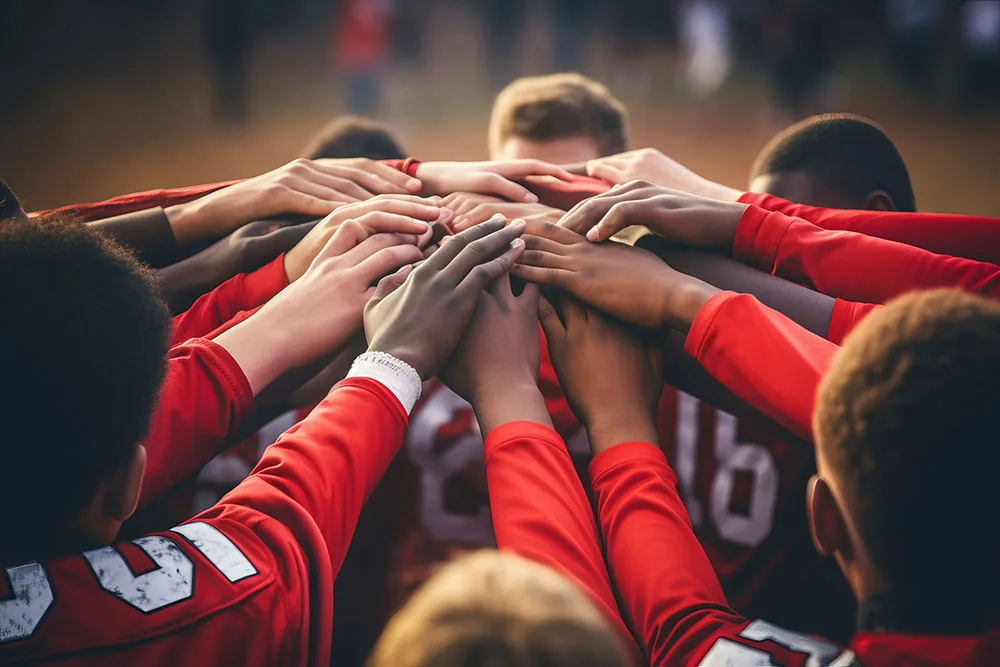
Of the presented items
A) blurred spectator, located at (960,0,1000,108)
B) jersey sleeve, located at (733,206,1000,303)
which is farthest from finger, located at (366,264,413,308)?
blurred spectator, located at (960,0,1000,108)

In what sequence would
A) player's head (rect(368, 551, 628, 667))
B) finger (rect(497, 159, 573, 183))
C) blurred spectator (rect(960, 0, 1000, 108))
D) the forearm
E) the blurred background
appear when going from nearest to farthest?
player's head (rect(368, 551, 628, 667)), the forearm, finger (rect(497, 159, 573, 183)), the blurred background, blurred spectator (rect(960, 0, 1000, 108))

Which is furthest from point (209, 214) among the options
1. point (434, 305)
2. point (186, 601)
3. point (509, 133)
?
point (186, 601)

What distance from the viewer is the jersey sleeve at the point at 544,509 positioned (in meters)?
1.15

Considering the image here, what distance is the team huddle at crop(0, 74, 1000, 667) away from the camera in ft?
2.94

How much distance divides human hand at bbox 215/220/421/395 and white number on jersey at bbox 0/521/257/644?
439mm

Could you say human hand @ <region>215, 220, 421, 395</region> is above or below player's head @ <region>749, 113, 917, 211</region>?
below

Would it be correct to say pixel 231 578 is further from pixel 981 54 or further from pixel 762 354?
pixel 981 54

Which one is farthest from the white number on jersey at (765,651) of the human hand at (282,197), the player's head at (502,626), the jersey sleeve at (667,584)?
the human hand at (282,197)

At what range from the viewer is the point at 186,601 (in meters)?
0.99

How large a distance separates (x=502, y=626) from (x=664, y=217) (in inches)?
42.1

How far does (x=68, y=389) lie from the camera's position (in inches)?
39.5

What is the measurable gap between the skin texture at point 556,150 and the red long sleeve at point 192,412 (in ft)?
4.21

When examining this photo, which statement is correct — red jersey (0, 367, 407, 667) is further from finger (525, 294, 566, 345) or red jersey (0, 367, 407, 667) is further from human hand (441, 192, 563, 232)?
human hand (441, 192, 563, 232)

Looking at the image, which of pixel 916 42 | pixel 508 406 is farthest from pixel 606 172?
pixel 916 42
